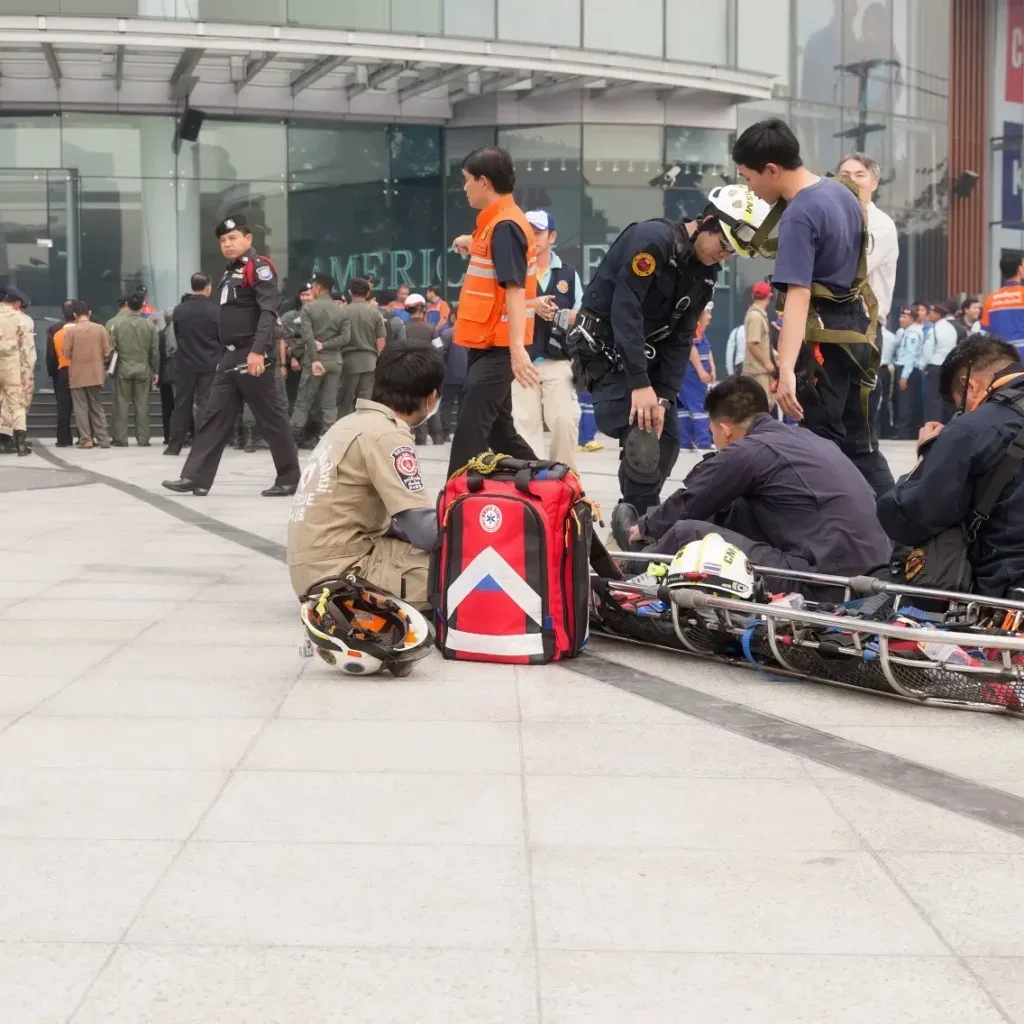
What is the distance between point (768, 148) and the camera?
6.27 meters

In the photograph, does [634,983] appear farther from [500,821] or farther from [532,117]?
[532,117]

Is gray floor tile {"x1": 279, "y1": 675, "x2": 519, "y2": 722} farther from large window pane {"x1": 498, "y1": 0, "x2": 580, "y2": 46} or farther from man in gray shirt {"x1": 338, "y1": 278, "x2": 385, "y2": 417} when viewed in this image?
large window pane {"x1": 498, "y1": 0, "x2": 580, "y2": 46}

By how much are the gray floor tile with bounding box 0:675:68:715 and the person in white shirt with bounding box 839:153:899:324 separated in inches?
153

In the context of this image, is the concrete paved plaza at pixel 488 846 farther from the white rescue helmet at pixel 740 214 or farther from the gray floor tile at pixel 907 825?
the white rescue helmet at pixel 740 214

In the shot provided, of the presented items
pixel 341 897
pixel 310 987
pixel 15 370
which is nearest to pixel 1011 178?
pixel 15 370

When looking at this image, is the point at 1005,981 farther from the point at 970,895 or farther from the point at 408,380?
the point at 408,380

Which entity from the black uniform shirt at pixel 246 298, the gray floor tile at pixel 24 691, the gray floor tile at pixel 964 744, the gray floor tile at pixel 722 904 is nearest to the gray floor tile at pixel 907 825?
the gray floor tile at pixel 722 904

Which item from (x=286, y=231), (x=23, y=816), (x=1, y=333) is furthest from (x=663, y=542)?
(x=286, y=231)

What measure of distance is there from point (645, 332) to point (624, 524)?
1027mm

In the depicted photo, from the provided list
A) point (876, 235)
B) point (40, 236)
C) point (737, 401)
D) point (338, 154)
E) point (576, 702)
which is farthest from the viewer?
point (338, 154)

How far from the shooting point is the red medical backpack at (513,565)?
539cm

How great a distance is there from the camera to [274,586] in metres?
7.37

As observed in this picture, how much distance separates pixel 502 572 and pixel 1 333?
42.1 feet

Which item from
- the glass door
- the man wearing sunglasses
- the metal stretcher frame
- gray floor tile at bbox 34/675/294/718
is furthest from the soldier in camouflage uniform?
the metal stretcher frame
